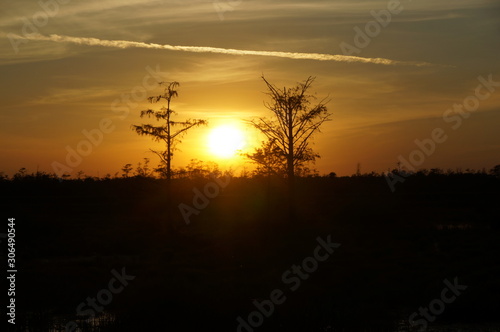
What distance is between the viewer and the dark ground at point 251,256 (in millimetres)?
17047

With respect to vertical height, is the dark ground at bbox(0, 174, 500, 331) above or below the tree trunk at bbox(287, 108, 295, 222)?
below

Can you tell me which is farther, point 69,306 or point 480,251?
point 480,251

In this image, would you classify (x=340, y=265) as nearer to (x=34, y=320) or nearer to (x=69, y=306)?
(x=69, y=306)

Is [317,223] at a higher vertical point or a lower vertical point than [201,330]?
higher

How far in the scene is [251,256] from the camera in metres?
28.2

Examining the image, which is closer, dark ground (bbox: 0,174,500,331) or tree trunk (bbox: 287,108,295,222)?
dark ground (bbox: 0,174,500,331)

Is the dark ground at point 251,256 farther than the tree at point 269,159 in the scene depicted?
No

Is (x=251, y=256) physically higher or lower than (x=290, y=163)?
lower

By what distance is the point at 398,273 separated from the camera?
24.1m

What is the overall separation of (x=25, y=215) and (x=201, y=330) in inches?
995

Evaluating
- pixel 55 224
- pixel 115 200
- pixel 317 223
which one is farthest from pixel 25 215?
pixel 317 223

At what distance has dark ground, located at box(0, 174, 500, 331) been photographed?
1705 cm

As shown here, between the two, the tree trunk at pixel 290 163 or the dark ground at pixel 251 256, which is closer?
the dark ground at pixel 251 256

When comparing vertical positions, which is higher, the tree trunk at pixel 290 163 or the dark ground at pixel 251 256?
the tree trunk at pixel 290 163
